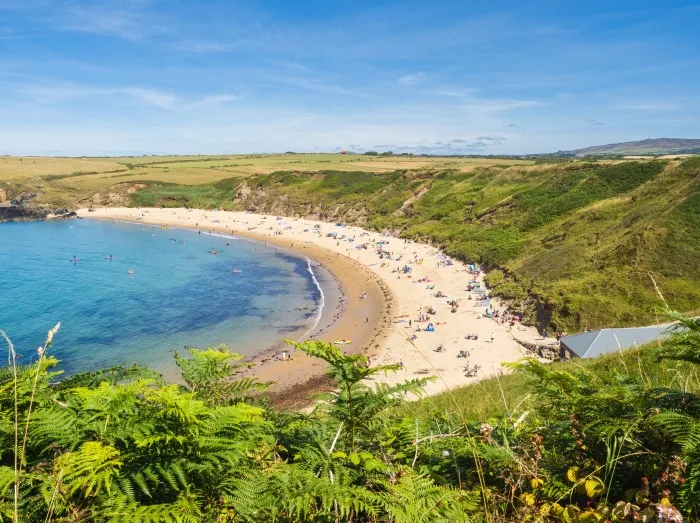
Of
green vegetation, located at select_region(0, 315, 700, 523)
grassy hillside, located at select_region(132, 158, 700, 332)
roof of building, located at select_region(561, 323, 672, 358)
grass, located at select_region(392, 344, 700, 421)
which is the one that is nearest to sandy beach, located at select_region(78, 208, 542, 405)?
grass, located at select_region(392, 344, 700, 421)

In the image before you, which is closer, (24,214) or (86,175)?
(24,214)

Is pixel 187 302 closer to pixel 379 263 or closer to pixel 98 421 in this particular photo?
pixel 379 263

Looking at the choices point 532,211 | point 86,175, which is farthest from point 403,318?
point 86,175

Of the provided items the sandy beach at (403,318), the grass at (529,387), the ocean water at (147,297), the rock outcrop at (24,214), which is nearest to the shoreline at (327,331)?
the sandy beach at (403,318)

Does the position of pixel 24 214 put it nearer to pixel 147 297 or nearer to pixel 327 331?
pixel 147 297

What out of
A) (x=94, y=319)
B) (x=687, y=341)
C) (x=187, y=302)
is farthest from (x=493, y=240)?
(x=687, y=341)

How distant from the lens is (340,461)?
3287 mm

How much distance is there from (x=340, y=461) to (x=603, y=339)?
26.4 m

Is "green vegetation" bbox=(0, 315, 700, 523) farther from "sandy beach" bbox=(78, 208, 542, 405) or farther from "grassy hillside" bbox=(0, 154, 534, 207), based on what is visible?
"grassy hillside" bbox=(0, 154, 534, 207)

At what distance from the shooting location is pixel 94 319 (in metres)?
41.7

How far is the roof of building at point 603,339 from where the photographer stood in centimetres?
2339

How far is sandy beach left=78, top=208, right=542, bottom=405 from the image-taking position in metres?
30.2

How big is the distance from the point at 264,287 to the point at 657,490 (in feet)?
172

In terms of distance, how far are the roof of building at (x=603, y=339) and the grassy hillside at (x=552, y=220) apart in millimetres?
7646
